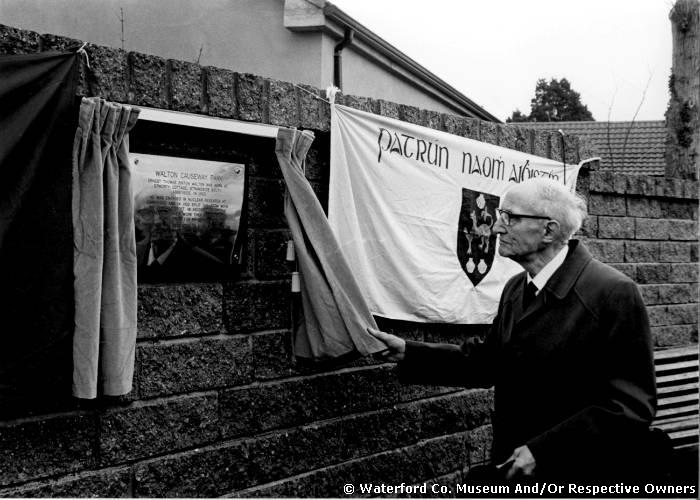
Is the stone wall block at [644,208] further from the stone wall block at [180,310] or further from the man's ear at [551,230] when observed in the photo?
the stone wall block at [180,310]

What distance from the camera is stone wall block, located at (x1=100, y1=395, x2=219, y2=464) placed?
10.3 feet

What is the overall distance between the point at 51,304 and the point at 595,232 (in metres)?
4.80

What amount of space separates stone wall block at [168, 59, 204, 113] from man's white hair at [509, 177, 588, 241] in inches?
63.0

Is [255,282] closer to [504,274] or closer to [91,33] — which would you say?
[504,274]

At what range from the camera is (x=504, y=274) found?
16.9 feet

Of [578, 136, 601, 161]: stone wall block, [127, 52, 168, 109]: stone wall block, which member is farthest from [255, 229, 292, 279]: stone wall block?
[578, 136, 601, 161]: stone wall block

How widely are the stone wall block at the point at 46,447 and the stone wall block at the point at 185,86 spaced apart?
1445 mm

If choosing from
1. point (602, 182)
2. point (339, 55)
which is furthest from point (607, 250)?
point (339, 55)

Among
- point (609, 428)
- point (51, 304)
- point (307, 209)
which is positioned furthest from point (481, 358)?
point (51, 304)

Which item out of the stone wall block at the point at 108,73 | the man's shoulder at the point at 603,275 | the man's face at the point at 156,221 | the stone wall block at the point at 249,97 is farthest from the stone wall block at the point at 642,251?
the stone wall block at the point at 108,73

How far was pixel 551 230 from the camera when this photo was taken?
3453 mm

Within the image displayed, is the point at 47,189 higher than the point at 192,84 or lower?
lower

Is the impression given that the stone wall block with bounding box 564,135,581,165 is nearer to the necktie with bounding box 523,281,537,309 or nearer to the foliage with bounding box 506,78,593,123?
the necktie with bounding box 523,281,537,309

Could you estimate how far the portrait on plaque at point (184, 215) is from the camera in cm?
326
